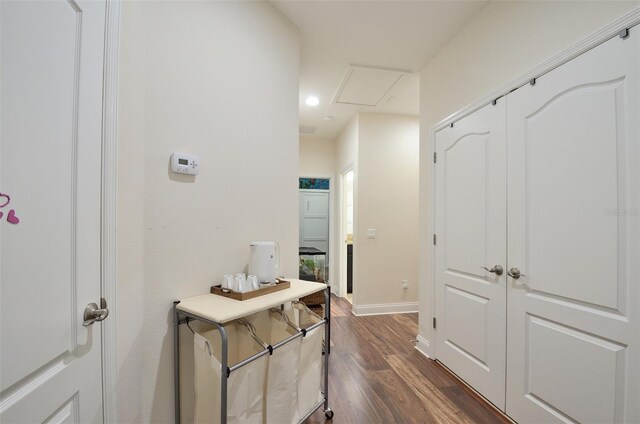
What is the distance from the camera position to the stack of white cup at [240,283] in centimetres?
142

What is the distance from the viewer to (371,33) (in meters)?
2.27

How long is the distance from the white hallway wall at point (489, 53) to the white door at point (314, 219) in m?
2.58

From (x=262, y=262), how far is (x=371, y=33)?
2.03 meters

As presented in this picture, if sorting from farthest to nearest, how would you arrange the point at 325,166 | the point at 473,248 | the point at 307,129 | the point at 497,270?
the point at 325,166
the point at 307,129
the point at 473,248
the point at 497,270

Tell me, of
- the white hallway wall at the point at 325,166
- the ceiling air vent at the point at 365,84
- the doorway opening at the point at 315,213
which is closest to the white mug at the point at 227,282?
the ceiling air vent at the point at 365,84

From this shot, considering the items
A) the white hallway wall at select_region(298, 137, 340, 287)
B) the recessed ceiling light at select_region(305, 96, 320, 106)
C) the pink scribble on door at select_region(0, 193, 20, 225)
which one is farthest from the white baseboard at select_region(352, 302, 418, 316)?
the pink scribble on door at select_region(0, 193, 20, 225)

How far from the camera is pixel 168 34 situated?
4.49 feet

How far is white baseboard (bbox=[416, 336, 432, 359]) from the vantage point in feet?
8.29

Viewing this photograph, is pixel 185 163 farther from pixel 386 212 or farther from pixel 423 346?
pixel 386 212

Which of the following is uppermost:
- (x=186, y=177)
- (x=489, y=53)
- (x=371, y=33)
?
A: (x=371, y=33)

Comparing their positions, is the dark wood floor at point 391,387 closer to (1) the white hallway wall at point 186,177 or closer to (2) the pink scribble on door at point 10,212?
(1) the white hallway wall at point 186,177

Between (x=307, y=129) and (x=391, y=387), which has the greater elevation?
(x=307, y=129)

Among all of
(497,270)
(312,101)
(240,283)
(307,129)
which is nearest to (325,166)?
(307,129)

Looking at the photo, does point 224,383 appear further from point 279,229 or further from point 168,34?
point 168,34
